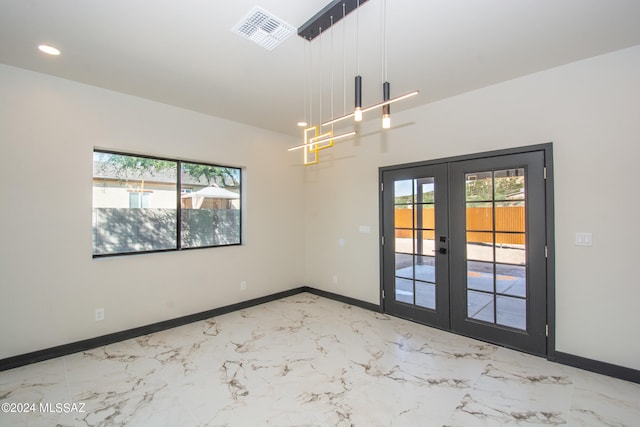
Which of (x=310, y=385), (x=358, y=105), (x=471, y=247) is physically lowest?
(x=310, y=385)

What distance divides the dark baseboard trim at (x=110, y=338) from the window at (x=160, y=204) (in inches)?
37.9

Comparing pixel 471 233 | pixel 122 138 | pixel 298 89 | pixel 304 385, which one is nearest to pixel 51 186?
pixel 122 138

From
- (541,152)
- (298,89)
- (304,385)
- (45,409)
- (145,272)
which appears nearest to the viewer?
(45,409)

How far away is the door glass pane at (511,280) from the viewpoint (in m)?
3.19

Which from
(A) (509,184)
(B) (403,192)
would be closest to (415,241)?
(B) (403,192)

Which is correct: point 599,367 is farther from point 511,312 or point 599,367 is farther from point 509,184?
point 509,184

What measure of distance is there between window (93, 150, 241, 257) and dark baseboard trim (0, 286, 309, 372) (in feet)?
3.16

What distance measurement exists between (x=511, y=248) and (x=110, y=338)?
15.6 ft

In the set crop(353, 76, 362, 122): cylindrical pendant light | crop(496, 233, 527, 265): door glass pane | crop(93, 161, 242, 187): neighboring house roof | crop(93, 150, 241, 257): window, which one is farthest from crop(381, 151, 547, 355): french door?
crop(93, 161, 242, 187): neighboring house roof

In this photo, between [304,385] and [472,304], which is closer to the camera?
[304,385]

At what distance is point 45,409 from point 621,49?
5.79 metres

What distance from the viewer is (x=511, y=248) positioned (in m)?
3.27

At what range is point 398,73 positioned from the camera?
3.09 metres

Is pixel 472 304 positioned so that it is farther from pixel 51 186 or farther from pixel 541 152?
pixel 51 186
